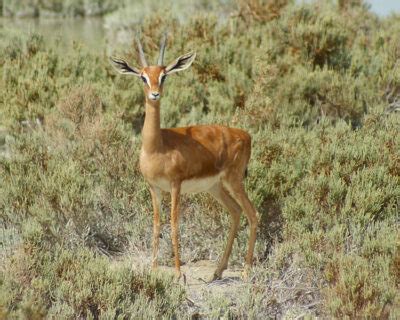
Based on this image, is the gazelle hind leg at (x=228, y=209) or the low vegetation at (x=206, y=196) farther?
the gazelle hind leg at (x=228, y=209)

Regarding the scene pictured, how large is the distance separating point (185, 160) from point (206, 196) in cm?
152

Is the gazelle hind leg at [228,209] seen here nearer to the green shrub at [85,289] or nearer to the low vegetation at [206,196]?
the low vegetation at [206,196]

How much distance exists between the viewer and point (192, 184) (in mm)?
6730

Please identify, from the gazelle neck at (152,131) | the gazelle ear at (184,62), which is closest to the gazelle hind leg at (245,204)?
the gazelle neck at (152,131)

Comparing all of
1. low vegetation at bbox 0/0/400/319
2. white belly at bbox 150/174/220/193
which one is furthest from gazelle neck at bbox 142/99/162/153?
low vegetation at bbox 0/0/400/319

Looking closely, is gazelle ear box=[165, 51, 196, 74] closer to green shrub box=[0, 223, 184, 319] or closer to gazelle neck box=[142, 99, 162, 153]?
gazelle neck box=[142, 99, 162, 153]

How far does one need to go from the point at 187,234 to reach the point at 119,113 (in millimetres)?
3013

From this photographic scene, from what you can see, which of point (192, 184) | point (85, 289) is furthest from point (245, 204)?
point (85, 289)

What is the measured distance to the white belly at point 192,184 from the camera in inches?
260

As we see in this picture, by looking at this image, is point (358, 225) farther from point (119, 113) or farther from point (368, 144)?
point (119, 113)

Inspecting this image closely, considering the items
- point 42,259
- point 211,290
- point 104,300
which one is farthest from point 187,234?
point 104,300

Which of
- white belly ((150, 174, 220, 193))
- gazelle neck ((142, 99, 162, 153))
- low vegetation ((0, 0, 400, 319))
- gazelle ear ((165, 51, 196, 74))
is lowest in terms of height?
low vegetation ((0, 0, 400, 319))

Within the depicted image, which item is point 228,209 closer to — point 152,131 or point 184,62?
point 152,131

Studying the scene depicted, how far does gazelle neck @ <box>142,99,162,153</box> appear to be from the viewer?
6535mm
